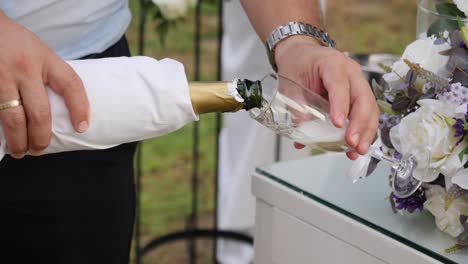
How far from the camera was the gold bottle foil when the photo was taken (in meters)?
0.73

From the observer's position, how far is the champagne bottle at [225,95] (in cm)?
73

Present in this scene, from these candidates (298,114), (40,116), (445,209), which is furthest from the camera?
(445,209)

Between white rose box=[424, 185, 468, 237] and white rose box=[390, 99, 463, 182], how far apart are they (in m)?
0.03

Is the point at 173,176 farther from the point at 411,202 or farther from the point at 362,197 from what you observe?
the point at 411,202

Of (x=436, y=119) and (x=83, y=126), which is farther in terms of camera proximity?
(x=436, y=119)

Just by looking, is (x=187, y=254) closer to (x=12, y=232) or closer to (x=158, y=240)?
(x=158, y=240)

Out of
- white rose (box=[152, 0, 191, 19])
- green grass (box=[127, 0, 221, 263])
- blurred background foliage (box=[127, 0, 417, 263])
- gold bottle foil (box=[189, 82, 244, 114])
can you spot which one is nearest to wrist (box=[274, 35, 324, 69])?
gold bottle foil (box=[189, 82, 244, 114])

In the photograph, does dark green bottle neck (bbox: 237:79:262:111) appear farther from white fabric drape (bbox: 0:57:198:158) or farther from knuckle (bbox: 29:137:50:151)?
knuckle (bbox: 29:137:50:151)

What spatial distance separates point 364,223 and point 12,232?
46 centimetres

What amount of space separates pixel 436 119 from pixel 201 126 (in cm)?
258

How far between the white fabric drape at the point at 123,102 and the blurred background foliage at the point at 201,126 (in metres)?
1.15

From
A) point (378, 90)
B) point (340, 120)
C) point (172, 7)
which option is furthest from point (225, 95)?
point (172, 7)

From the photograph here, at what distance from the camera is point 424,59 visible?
0.93 metres

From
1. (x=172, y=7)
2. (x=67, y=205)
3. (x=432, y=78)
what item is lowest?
(x=67, y=205)
